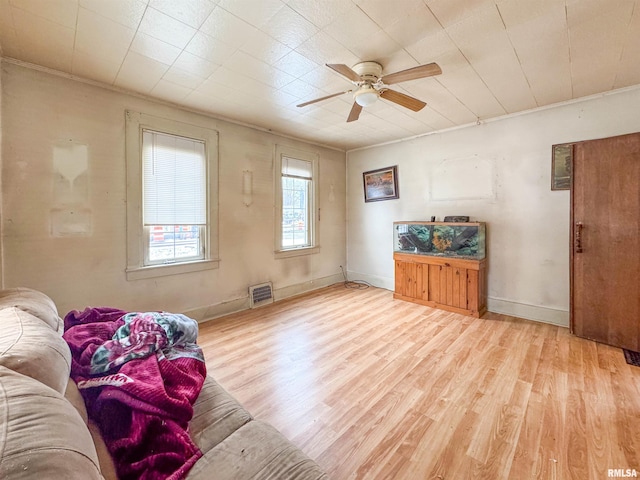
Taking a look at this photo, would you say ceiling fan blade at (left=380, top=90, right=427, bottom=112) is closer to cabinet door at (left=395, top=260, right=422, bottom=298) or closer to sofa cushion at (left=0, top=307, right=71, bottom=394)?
cabinet door at (left=395, top=260, right=422, bottom=298)

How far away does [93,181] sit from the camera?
2.71m

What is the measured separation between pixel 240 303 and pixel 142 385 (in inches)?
111

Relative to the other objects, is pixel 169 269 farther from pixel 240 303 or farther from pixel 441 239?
pixel 441 239

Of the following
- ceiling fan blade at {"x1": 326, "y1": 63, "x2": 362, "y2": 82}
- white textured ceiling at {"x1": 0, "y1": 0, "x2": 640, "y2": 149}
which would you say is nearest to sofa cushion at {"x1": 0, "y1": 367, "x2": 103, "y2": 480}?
white textured ceiling at {"x1": 0, "y1": 0, "x2": 640, "y2": 149}

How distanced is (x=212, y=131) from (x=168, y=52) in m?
1.35

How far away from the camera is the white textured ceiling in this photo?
5.75 feet

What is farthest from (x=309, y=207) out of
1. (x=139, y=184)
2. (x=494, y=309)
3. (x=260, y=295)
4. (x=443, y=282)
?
(x=494, y=309)

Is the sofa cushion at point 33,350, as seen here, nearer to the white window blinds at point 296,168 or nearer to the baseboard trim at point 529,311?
the white window blinds at point 296,168

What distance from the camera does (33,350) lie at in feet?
3.03

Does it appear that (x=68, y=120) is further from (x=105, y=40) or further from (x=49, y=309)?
(x=49, y=309)

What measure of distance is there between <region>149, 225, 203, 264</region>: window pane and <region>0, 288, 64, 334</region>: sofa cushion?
5.41 feet

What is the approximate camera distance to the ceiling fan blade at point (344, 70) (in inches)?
80.3

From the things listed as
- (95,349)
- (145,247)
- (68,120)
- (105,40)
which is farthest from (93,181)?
(95,349)

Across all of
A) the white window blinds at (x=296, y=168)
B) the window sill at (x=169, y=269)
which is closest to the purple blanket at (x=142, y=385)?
the window sill at (x=169, y=269)
